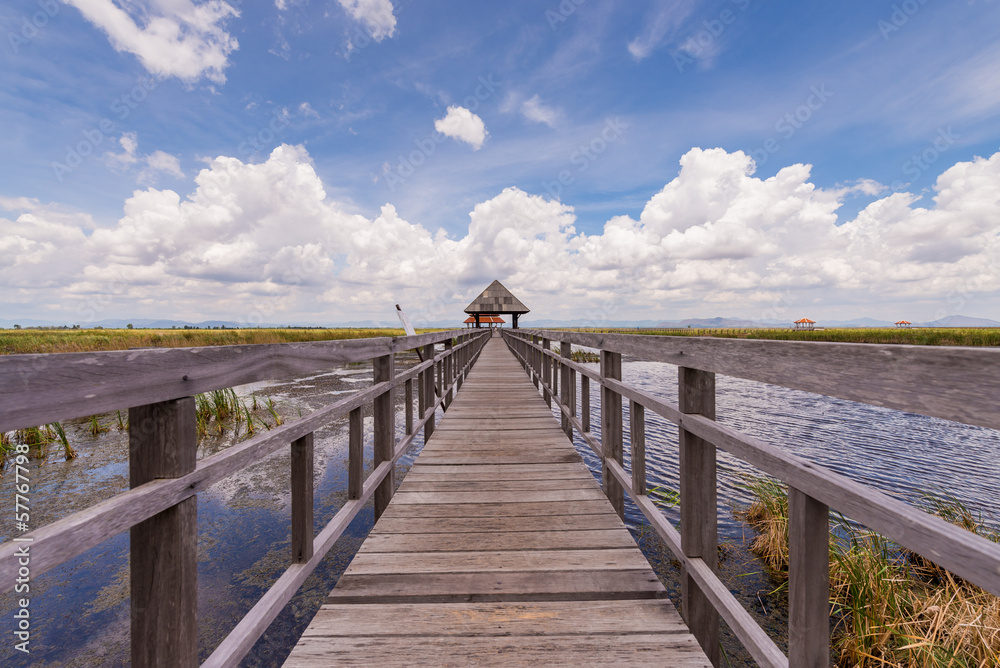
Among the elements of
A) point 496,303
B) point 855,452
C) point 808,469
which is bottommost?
point 855,452

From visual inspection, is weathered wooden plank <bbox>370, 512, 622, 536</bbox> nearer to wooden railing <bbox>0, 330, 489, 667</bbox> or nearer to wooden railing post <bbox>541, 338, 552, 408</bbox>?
wooden railing <bbox>0, 330, 489, 667</bbox>

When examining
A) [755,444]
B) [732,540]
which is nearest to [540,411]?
[732,540]

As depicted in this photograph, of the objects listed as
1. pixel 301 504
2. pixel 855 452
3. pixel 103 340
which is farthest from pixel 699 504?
pixel 103 340

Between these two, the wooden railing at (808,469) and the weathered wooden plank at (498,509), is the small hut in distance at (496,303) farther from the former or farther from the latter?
the wooden railing at (808,469)

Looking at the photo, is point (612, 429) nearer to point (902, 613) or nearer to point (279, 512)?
point (902, 613)

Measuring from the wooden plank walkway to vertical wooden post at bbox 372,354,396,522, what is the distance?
0.17 metres

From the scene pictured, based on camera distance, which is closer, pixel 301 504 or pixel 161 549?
pixel 161 549

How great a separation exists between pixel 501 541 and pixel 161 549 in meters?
1.76

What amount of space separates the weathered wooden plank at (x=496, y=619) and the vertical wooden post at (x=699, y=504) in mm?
99

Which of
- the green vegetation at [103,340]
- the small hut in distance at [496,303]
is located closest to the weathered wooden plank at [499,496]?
the green vegetation at [103,340]

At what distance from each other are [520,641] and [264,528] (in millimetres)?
3824

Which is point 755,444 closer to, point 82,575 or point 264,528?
point 264,528

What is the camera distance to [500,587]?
205 centimetres

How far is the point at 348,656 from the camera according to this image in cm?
162
